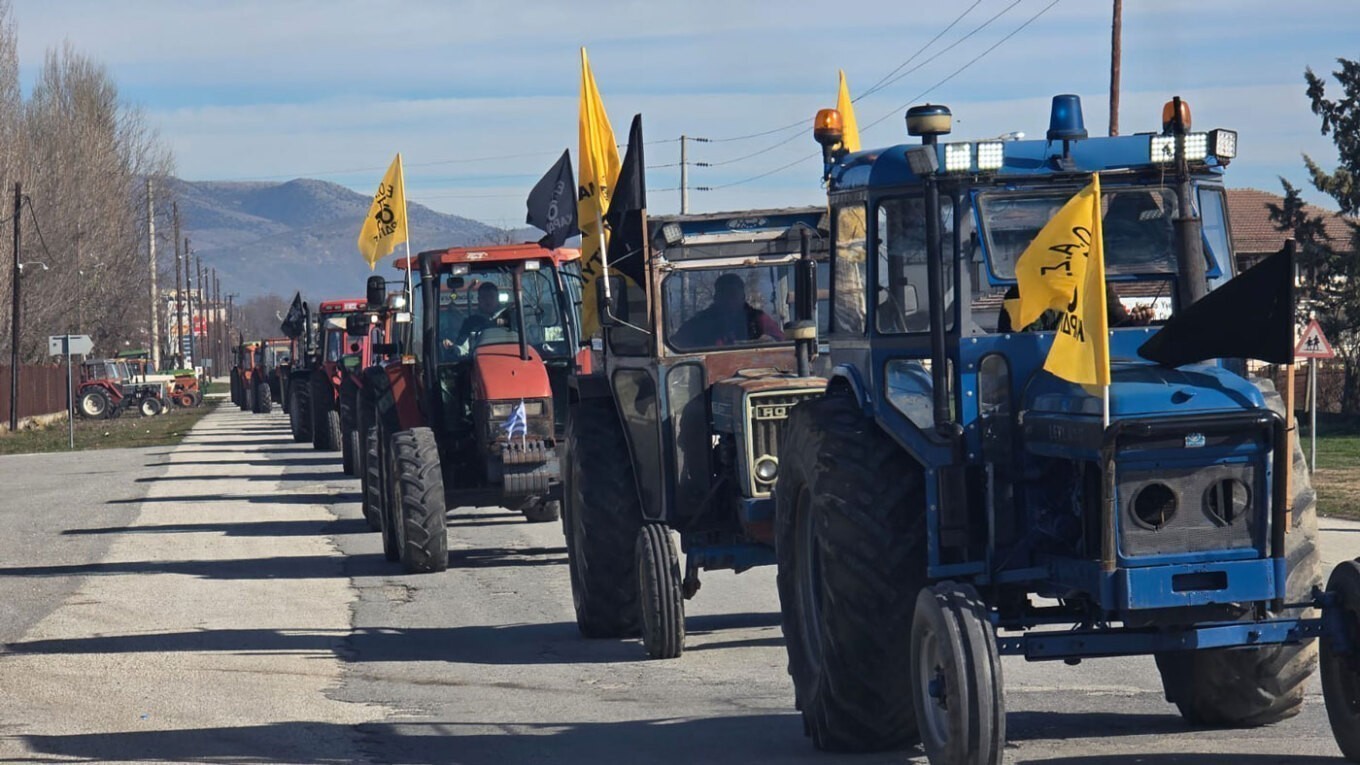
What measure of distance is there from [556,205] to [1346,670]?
31.0 feet

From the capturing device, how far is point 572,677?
33.6 feet

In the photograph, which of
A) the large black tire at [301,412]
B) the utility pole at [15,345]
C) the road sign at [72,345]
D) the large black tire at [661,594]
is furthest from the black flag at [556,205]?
the utility pole at [15,345]

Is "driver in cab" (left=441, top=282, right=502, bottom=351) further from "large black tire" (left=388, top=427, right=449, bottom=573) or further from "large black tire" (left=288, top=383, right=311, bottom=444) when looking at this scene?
"large black tire" (left=288, top=383, right=311, bottom=444)

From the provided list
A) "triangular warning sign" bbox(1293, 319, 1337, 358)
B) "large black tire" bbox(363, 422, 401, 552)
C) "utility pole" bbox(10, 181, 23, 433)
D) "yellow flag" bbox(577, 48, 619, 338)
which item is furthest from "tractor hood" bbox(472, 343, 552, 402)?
"utility pole" bbox(10, 181, 23, 433)

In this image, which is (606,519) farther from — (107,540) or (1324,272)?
(1324,272)

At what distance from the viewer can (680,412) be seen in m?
11.0

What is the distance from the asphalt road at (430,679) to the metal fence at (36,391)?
1558 inches

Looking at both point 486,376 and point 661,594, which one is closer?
point 661,594

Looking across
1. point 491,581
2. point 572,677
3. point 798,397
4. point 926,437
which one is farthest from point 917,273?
point 491,581

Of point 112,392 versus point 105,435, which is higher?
point 112,392

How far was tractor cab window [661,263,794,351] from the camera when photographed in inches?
439

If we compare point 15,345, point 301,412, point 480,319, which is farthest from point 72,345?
point 480,319

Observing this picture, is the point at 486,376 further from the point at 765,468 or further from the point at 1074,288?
the point at 1074,288

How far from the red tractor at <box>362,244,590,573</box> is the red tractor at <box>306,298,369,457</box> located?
626 inches
